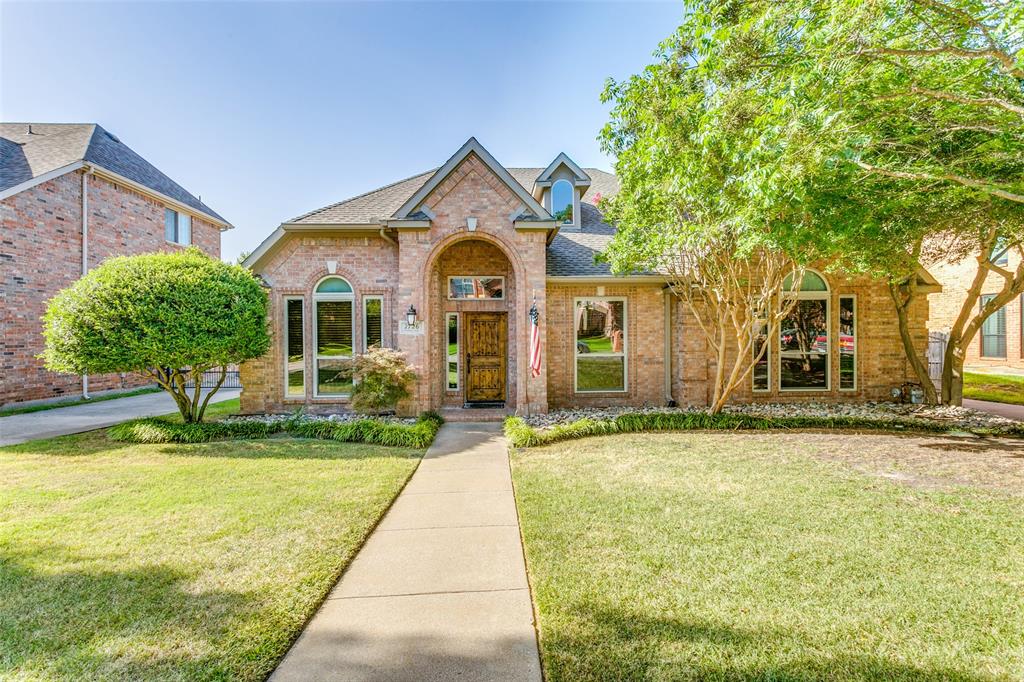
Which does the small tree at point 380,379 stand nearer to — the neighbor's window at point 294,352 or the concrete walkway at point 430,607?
the neighbor's window at point 294,352

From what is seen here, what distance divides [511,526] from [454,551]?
2.48 ft

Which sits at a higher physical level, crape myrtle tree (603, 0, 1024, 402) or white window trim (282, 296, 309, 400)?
crape myrtle tree (603, 0, 1024, 402)

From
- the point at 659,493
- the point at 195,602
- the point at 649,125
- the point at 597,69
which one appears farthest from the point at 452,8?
the point at 195,602

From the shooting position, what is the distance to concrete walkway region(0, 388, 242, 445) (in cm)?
888

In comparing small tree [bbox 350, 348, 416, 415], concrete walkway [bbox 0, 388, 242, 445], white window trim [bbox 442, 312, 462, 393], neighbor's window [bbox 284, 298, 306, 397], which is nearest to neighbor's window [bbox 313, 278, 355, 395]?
neighbor's window [bbox 284, 298, 306, 397]

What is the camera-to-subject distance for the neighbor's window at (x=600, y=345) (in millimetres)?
11523

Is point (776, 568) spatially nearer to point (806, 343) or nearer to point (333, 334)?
point (806, 343)

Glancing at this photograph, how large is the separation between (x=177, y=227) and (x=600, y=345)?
59.3ft

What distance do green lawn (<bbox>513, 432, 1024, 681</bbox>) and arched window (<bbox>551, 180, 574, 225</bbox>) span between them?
8963mm

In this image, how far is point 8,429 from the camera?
9.09m

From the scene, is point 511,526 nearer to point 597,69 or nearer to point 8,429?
point 597,69

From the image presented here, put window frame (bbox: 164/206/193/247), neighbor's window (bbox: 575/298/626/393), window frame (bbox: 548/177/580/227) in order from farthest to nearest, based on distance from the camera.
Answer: window frame (bbox: 164/206/193/247) → window frame (bbox: 548/177/580/227) → neighbor's window (bbox: 575/298/626/393)

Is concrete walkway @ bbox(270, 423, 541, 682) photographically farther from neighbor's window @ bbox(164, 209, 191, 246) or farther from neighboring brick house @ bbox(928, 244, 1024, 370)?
neighboring brick house @ bbox(928, 244, 1024, 370)

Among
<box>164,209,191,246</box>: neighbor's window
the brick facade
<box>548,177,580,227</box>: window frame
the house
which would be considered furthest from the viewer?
<box>164,209,191,246</box>: neighbor's window
